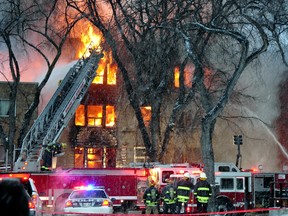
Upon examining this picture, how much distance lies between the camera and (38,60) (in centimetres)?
3691

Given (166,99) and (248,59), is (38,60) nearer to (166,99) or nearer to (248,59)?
(166,99)

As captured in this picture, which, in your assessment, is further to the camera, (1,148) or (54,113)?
(1,148)

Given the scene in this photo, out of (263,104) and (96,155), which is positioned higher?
(263,104)

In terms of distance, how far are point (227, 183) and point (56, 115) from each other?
790 cm

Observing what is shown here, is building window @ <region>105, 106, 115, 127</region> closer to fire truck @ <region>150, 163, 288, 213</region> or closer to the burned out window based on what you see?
fire truck @ <region>150, 163, 288, 213</region>

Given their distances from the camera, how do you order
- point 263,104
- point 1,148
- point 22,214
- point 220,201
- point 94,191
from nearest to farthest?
point 22,214 < point 94,191 < point 220,201 < point 1,148 < point 263,104

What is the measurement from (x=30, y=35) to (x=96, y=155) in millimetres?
8071

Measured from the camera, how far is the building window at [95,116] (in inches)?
1341

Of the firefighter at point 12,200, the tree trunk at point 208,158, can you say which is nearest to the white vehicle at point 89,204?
the tree trunk at point 208,158

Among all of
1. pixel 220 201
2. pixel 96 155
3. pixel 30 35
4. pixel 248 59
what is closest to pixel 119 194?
pixel 220 201

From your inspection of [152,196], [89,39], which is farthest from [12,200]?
[89,39]

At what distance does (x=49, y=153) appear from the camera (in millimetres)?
21688

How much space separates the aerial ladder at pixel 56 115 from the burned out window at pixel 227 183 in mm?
6630

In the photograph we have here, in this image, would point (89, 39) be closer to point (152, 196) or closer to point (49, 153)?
point (49, 153)
